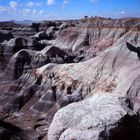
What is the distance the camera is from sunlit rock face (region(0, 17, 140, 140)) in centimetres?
1950

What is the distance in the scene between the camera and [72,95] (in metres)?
36.7

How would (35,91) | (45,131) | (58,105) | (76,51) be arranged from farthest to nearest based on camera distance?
(76,51) < (35,91) < (58,105) < (45,131)

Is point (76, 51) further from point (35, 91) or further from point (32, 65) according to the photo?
point (35, 91)

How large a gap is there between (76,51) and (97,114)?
55.4 meters

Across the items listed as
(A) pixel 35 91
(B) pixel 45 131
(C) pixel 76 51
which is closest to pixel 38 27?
(C) pixel 76 51

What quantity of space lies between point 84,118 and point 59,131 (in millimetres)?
1693

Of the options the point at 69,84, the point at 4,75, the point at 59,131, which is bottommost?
the point at 4,75

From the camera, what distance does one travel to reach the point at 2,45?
68.9 meters

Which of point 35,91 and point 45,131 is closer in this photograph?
point 45,131

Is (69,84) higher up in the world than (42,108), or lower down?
higher up

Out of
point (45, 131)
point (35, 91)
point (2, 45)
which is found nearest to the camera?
point (45, 131)

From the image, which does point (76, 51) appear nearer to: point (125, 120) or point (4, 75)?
point (4, 75)

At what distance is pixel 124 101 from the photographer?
73.0 feet

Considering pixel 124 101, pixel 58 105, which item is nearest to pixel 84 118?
pixel 124 101
